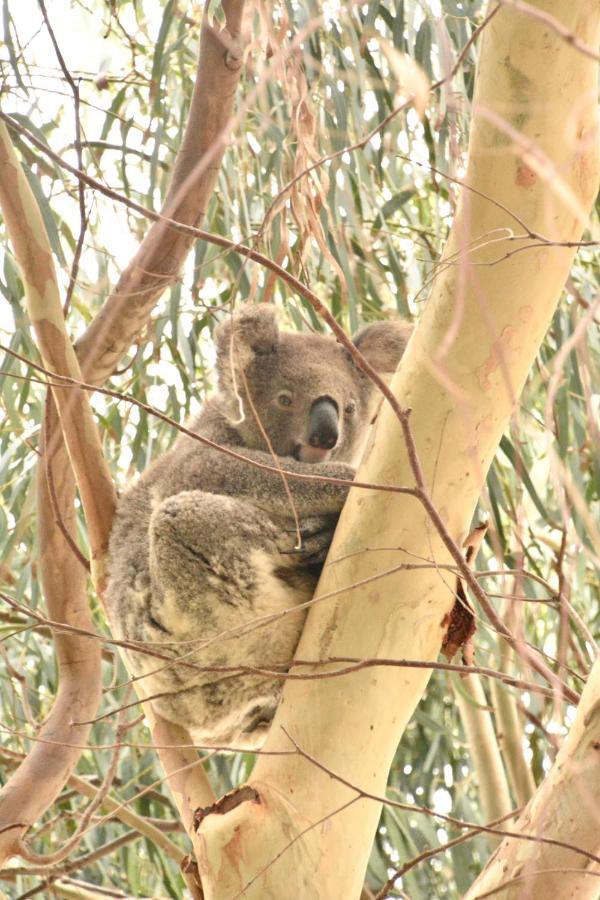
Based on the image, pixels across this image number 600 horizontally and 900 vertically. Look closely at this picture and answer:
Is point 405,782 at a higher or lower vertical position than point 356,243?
lower

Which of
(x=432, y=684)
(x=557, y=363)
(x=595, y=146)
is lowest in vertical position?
(x=432, y=684)

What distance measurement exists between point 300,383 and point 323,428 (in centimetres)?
18

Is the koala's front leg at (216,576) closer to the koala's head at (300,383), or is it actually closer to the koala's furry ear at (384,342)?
the koala's head at (300,383)

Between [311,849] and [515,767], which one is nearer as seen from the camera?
[311,849]

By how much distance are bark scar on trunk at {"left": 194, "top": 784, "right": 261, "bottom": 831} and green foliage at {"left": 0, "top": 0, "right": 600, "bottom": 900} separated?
1.31 feet

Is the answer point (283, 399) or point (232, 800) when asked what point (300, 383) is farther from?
point (232, 800)

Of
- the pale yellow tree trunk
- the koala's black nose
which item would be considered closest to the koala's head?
the koala's black nose

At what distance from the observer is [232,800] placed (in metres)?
1.46

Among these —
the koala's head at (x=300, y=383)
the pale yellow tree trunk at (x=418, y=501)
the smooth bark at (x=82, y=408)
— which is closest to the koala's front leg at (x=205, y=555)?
the smooth bark at (x=82, y=408)

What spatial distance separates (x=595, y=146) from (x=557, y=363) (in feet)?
2.79

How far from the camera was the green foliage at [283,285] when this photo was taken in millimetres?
2129

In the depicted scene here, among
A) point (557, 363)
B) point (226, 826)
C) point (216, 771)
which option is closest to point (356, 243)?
point (216, 771)

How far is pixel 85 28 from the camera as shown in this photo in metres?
2.91

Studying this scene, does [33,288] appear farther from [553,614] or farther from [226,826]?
[553,614]
